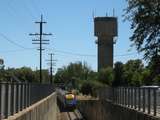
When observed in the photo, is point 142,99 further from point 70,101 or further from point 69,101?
point 70,101

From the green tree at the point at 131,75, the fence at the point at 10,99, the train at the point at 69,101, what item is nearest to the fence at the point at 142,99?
the fence at the point at 10,99

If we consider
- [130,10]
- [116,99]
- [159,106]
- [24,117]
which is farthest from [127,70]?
[24,117]

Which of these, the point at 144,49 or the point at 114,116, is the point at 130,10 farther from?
the point at 114,116

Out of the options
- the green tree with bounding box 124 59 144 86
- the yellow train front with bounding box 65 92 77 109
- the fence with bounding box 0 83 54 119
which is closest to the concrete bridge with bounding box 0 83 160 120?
the fence with bounding box 0 83 54 119

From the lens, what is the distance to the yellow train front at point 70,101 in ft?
400

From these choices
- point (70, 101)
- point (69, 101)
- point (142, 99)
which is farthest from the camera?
point (70, 101)

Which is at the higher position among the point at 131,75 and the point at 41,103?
the point at 131,75

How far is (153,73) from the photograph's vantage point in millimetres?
43031

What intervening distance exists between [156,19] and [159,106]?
12665 millimetres

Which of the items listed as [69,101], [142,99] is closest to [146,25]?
[142,99]

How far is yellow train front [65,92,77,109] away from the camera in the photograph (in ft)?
400

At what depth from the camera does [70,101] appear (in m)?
124

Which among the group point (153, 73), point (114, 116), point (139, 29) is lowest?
point (114, 116)

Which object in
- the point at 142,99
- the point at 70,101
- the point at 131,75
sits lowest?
the point at 70,101
